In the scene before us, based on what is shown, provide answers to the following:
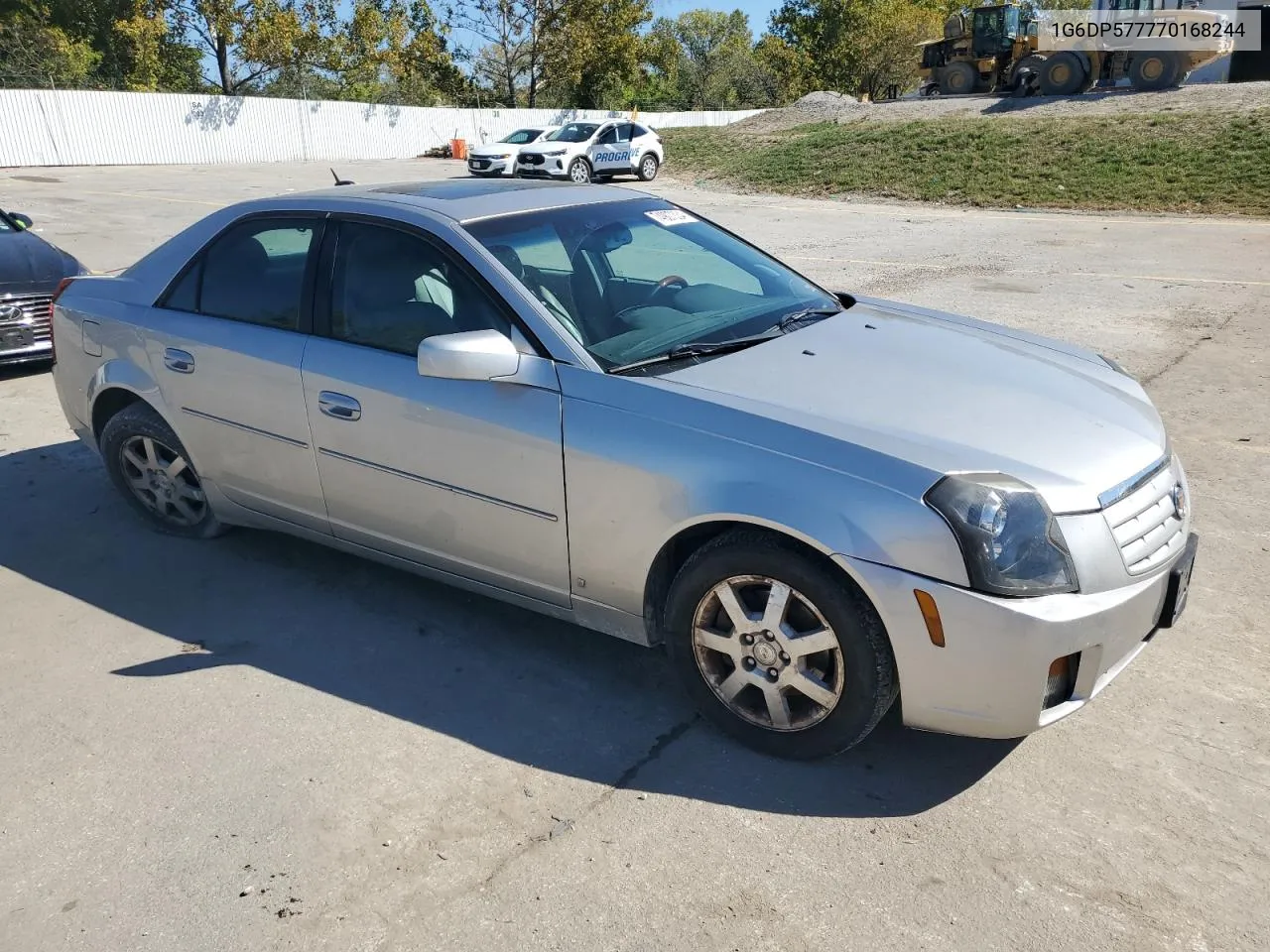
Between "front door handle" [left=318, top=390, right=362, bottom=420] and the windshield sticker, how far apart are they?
1.43 m

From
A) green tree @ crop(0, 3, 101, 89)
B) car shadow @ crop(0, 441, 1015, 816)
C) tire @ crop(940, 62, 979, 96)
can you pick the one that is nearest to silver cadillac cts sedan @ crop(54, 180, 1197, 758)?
car shadow @ crop(0, 441, 1015, 816)

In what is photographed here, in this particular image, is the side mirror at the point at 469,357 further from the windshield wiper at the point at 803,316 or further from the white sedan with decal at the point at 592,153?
the white sedan with decal at the point at 592,153

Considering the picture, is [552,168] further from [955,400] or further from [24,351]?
[955,400]

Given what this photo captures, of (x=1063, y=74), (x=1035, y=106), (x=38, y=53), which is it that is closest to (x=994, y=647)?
(x=1035, y=106)

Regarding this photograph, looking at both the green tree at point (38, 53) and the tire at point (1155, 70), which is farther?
the green tree at point (38, 53)

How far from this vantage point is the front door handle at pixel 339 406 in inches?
150

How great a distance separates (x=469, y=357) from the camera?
3.30 meters

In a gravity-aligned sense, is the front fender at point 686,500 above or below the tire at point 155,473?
above

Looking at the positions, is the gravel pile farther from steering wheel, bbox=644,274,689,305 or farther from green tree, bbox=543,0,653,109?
steering wheel, bbox=644,274,689,305

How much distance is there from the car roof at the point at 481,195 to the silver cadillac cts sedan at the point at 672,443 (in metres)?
0.02

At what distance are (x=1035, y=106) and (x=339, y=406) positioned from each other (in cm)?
2965

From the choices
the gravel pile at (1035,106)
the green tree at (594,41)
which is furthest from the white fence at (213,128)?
the gravel pile at (1035,106)

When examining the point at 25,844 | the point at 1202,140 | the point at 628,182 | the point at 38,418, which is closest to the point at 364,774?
the point at 25,844

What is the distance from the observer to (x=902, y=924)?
2.51 m
